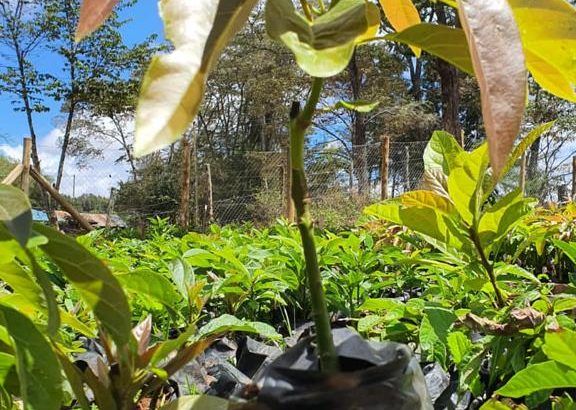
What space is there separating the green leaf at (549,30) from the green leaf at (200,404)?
0.41m

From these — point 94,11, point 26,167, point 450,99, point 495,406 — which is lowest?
point 495,406

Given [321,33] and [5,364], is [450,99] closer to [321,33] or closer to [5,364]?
[5,364]

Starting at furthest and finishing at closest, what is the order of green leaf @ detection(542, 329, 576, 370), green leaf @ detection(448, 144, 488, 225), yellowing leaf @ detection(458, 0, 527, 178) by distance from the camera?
green leaf @ detection(448, 144, 488, 225) < green leaf @ detection(542, 329, 576, 370) < yellowing leaf @ detection(458, 0, 527, 178)

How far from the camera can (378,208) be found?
0.82 metres

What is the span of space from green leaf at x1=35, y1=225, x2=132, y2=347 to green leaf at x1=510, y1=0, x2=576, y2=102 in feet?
1.15

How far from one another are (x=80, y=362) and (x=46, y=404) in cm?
33

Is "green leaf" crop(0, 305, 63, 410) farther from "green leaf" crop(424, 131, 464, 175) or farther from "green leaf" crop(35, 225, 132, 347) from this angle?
"green leaf" crop(424, 131, 464, 175)

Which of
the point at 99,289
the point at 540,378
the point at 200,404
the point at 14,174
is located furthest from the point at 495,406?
the point at 14,174

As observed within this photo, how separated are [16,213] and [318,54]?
0.22m

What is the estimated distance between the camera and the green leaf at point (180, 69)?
30cm

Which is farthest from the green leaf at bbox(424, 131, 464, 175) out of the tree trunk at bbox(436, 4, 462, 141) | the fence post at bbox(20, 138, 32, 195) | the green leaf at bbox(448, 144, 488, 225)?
the tree trunk at bbox(436, 4, 462, 141)

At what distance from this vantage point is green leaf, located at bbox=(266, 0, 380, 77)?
11.6 inches

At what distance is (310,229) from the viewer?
0.41 m

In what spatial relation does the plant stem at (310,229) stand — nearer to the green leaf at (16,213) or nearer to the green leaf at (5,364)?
the green leaf at (16,213)
